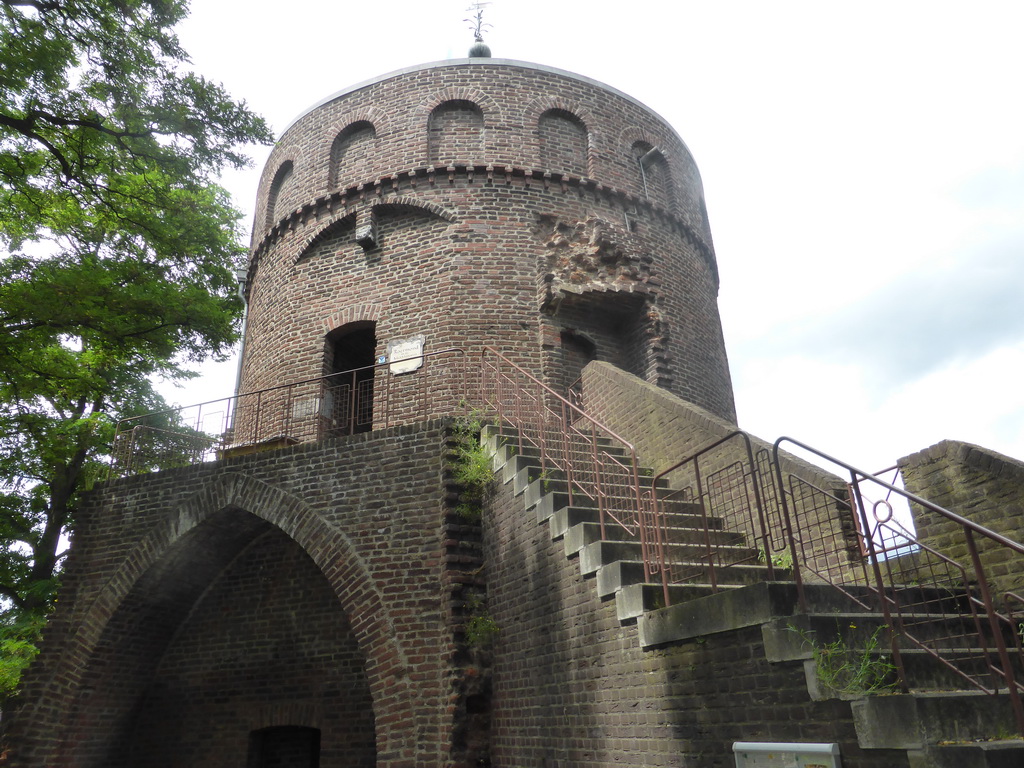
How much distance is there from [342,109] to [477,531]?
9.64 metres

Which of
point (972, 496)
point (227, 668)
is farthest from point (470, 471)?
point (227, 668)

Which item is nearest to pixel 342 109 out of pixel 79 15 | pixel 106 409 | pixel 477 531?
pixel 79 15

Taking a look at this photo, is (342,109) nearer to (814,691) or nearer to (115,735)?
(115,735)

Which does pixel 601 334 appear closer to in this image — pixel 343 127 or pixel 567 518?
pixel 343 127

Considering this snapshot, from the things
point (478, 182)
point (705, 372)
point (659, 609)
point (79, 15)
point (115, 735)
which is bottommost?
point (115, 735)

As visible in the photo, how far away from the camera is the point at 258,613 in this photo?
10312 millimetres

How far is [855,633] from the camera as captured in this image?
13.4 feet

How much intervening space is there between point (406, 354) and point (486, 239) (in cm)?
236

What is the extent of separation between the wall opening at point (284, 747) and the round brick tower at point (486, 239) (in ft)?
17.6

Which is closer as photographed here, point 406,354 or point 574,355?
point 406,354

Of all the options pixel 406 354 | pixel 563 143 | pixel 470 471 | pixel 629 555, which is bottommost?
pixel 629 555

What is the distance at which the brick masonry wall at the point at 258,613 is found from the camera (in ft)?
25.1

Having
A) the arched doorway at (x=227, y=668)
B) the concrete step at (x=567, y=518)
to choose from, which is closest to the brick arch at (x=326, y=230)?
the arched doorway at (x=227, y=668)

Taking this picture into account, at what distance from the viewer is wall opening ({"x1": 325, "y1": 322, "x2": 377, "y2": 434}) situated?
12.0 m
